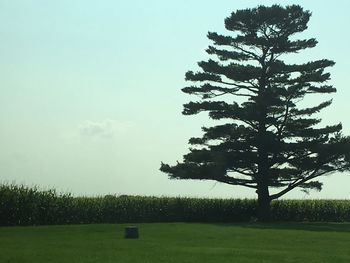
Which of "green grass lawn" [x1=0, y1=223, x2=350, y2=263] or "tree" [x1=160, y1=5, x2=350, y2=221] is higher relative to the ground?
"tree" [x1=160, y1=5, x2=350, y2=221]

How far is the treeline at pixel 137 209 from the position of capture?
33.5m

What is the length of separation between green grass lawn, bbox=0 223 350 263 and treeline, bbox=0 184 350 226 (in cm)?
420

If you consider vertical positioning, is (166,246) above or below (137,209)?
below

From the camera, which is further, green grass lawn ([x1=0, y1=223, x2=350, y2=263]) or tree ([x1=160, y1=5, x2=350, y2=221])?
tree ([x1=160, y1=5, x2=350, y2=221])

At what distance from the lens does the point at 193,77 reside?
4500 cm

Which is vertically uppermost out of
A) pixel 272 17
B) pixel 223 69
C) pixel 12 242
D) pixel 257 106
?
pixel 272 17

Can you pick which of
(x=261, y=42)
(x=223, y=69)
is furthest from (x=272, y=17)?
(x=223, y=69)

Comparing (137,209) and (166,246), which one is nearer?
(166,246)

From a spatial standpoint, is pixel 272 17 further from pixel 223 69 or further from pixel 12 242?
pixel 12 242

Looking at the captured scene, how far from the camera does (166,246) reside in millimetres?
21500

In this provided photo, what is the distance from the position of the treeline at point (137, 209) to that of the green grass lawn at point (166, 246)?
13.8 feet

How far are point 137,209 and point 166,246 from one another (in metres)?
18.3

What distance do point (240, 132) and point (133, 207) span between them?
936 centimetres

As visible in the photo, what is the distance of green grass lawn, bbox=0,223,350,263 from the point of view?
17.8m
